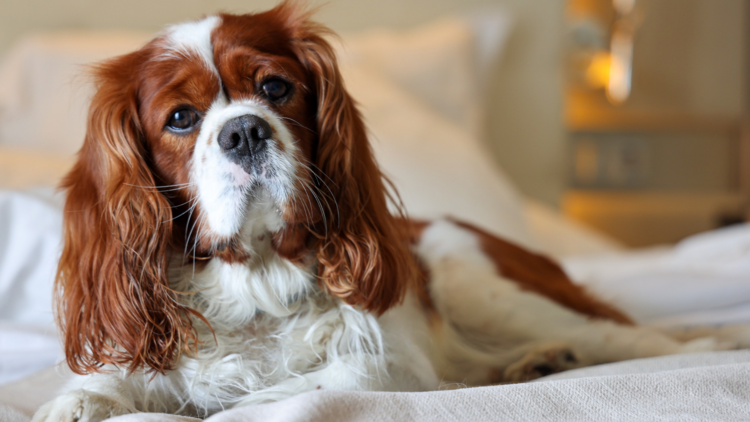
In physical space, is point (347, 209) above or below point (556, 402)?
above

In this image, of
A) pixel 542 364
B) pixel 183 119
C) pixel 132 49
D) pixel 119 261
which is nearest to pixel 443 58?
pixel 132 49

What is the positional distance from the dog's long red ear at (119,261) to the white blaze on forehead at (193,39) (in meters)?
0.10

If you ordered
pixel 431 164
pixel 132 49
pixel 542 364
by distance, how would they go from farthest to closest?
1. pixel 431 164
2. pixel 132 49
3. pixel 542 364

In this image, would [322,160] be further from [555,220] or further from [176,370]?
[555,220]

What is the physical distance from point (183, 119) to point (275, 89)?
6.0 inches

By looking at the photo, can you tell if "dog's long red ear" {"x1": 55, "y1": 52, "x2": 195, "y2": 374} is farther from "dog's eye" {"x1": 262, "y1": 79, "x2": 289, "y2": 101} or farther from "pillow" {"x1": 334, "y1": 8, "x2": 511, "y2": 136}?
"pillow" {"x1": 334, "y1": 8, "x2": 511, "y2": 136}

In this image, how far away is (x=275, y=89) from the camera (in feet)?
3.36

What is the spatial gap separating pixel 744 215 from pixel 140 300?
12.3 feet

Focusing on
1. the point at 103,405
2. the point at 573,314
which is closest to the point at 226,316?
the point at 103,405

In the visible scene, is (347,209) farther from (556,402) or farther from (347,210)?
(556,402)

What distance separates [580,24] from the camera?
3.24 meters

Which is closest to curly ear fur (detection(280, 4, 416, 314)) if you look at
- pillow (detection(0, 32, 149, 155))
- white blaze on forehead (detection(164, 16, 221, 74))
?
white blaze on forehead (detection(164, 16, 221, 74))

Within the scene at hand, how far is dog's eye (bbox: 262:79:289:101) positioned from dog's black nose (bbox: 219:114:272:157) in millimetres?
113

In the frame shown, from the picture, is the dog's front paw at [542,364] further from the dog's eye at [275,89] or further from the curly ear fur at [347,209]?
the dog's eye at [275,89]
